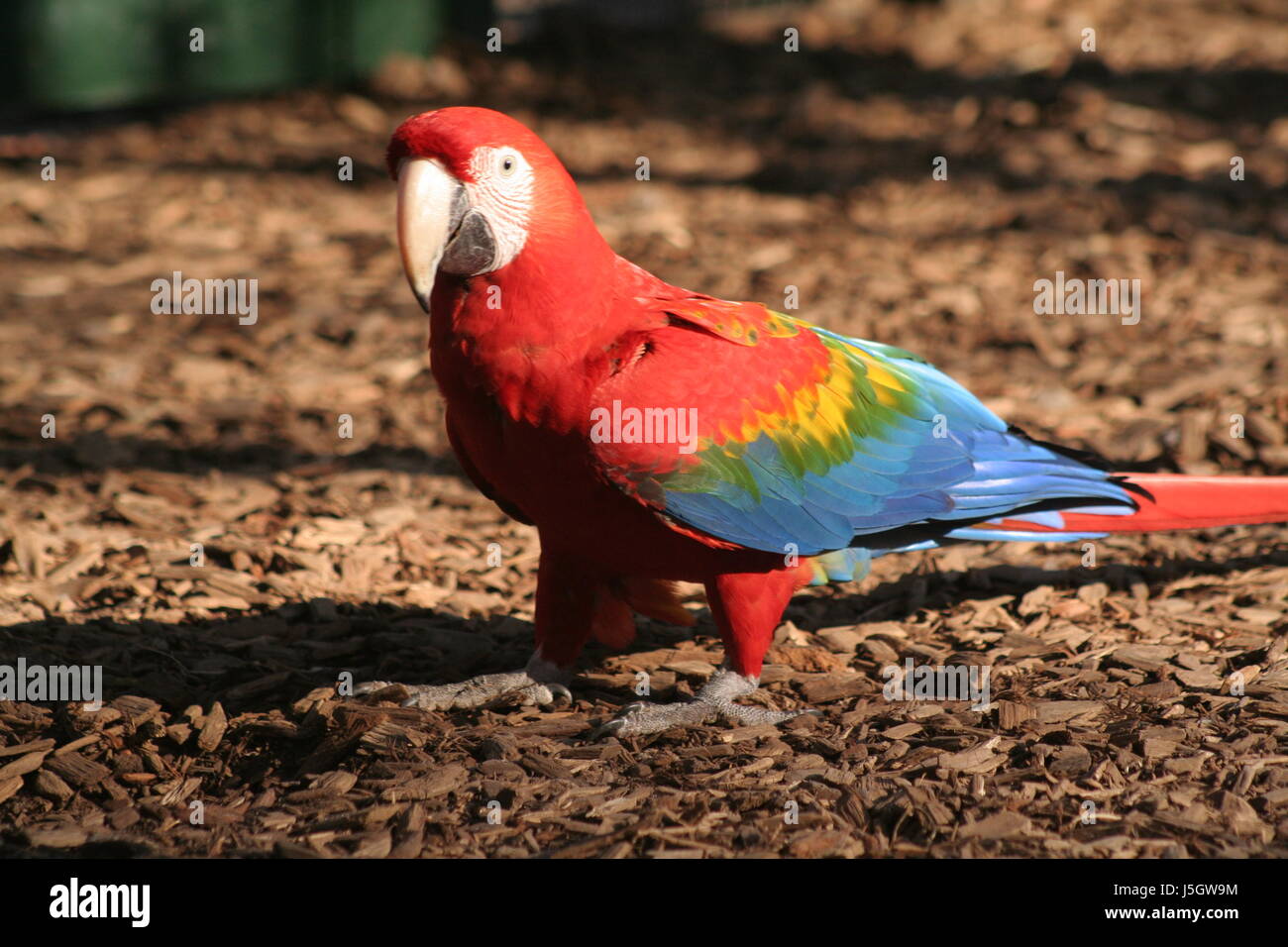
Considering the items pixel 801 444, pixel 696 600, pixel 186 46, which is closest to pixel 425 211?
pixel 801 444

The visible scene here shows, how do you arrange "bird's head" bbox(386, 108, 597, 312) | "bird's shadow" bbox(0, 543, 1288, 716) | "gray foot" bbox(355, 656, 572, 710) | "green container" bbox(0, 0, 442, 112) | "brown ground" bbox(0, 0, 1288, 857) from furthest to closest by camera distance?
"green container" bbox(0, 0, 442, 112), "bird's shadow" bbox(0, 543, 1288, 716), "gray foot" bbox(355, 656, 572, 710), "brown ground" bbox(0, 0, 1288, 857), "bird's head" bbox(386, 108, 597, 312)

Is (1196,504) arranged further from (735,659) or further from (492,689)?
(492,689)

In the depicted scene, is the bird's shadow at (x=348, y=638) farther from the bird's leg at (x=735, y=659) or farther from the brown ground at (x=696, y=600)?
the bird's leg at (x=735, y=659)

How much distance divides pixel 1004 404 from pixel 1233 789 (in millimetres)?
2370

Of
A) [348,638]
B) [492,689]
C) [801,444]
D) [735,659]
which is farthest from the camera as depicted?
[348,638]

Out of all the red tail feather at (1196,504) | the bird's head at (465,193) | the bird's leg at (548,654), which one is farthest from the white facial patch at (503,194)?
the red tail feather at (1196,504)

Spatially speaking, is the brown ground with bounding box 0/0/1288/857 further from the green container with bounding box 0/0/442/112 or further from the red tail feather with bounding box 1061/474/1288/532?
the red tail feather with bounding box 1061/474/1288/532

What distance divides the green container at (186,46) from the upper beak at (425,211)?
5.66m

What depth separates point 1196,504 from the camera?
3.36 metres

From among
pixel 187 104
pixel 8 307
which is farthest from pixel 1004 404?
pixel 187 104

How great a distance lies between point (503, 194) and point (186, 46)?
19.5 feet

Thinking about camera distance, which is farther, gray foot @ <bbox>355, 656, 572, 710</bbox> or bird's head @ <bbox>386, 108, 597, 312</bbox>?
gray foot @ <bbox>355, 656, 572, 710</bbox>

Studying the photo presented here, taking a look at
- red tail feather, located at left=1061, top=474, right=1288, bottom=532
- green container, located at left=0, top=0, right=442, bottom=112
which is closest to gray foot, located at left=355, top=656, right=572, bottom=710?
red tail feather, located at left=1061, top=474, right=1288, bottom=532

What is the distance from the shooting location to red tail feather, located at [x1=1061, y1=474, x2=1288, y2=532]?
131 inches
